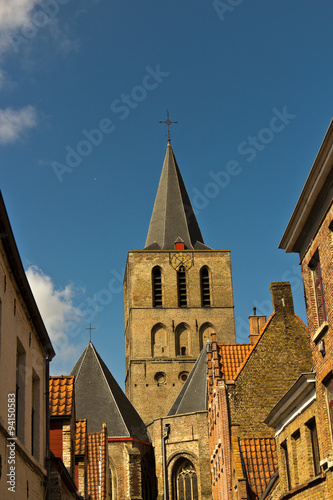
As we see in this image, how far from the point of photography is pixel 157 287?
50.9 m

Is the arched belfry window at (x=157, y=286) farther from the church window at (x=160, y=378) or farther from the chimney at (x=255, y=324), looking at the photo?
the chimney at (x=255, y=324)

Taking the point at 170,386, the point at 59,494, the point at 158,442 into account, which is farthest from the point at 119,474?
the point at 59,494

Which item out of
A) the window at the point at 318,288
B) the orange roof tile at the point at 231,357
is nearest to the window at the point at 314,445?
the window at the point at 318,288

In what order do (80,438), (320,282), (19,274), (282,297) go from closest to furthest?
(19,274) < (320,282) < (80,438) < (282,297)

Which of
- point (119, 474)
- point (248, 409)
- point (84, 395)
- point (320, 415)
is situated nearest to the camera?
point (320, 415)

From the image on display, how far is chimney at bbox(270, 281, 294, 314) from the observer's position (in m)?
21.4

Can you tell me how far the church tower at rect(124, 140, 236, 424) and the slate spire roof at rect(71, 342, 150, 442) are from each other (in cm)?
379

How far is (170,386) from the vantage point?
156ft

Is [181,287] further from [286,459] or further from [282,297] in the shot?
[286,459]

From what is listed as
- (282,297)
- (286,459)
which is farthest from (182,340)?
(286,459)

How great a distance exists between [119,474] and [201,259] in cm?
1850

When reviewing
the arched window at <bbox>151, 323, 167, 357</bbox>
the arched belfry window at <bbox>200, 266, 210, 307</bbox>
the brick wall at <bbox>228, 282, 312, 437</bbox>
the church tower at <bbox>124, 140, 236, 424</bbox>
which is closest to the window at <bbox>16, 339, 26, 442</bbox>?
the brick wall at <bbox>228, 282, 312, 437</bbox>

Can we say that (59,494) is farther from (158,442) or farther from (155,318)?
(155,318)

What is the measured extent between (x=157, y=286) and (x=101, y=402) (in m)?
12.0
